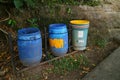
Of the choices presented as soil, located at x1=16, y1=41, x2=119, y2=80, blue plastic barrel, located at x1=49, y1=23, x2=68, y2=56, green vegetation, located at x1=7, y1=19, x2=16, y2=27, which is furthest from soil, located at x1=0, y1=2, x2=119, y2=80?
blue plastic barrel, located at x1=49, y1=23, x2=68, y2=56

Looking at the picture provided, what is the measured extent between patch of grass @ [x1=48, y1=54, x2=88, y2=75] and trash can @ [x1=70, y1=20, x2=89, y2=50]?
10.4 inches

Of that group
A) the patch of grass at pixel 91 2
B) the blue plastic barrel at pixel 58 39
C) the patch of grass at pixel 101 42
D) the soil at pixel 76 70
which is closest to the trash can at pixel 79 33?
the soil at pixel 76 70

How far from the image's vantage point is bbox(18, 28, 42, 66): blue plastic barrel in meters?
3.97

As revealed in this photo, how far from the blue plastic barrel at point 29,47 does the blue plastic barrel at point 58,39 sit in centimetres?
42

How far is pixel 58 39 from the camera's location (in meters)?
4.42

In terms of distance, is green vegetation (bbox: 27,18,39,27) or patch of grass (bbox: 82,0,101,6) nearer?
green vegetation (bbox: 27,18,39,27)

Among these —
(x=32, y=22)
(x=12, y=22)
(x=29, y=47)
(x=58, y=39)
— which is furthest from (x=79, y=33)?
(x=12, y=22)

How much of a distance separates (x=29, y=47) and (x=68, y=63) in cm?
96

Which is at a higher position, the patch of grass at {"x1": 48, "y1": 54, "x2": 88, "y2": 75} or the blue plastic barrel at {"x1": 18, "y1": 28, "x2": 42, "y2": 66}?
the blue plastic barrel at {"x1": 18, "y1": 28, "x2": 42, "y2": 66}

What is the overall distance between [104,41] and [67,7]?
1.22m

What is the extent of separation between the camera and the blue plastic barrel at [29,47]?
3.97 meters

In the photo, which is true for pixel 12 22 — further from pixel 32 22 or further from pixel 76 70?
pixel 76 70

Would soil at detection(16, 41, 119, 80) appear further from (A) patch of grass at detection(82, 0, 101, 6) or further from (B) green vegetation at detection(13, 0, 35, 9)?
(B) green vegetation at detection(13, 0, 35, 9)

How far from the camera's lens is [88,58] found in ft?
15.5
